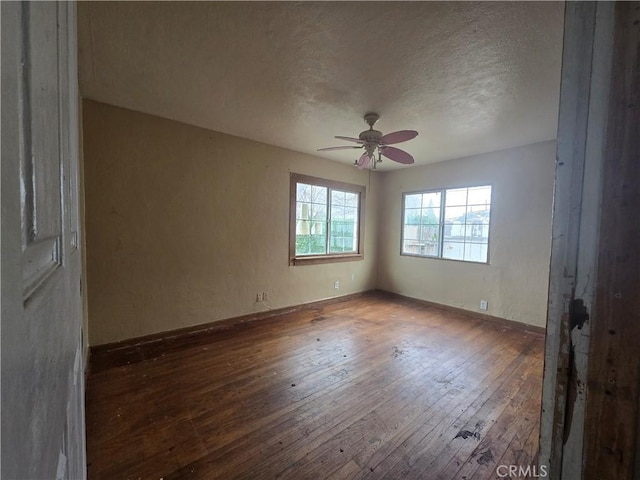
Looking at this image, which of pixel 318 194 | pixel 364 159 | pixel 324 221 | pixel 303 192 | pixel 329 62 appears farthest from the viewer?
pixel 324 221

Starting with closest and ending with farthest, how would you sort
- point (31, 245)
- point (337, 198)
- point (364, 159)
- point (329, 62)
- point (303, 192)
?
point (31, 245), point (329, 62), point (364, 159), point (303, 192), point (337, 198)

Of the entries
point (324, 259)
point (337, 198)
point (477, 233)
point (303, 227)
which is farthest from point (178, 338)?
point (477, 233)

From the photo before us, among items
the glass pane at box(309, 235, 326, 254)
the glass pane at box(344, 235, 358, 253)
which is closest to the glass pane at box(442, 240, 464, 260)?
the glass pane at box(344, 235, 358, 253)

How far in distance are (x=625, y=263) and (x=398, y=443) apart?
1660mm

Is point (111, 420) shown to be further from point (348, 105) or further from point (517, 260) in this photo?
point (517, 260)

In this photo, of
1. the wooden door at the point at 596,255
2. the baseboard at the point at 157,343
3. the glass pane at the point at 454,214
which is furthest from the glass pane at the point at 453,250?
the wooden door at the point at 596,255

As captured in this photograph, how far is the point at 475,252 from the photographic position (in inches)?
160

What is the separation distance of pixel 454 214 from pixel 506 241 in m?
0.82

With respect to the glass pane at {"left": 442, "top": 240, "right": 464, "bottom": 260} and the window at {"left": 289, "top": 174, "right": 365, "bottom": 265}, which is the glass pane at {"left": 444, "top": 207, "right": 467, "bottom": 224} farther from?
the window at {"left": 289, "top": 174, "right": 365, "bottom": 265}

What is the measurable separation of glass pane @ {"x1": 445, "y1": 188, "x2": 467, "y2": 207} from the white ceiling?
50.1 inches

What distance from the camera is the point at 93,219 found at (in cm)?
259

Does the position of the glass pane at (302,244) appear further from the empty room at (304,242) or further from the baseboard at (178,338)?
the baseboard at (178,338)

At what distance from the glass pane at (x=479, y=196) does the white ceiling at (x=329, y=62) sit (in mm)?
1041

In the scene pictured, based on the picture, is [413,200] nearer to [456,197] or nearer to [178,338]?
[456,197]
